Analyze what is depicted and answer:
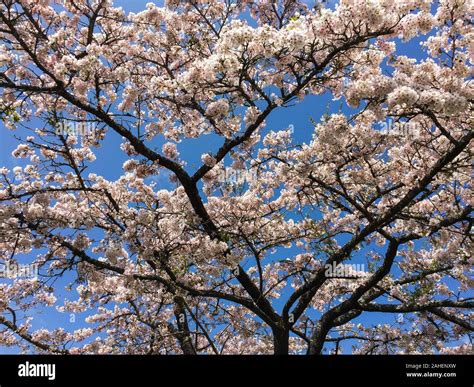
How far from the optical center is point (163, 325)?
13.2 meters

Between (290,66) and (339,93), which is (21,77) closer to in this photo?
(290,66)

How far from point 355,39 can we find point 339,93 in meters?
2.32

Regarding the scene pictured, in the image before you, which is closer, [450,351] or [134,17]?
[134,17]

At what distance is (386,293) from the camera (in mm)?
11773

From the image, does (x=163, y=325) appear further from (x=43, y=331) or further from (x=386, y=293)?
(x=386, y=293)
